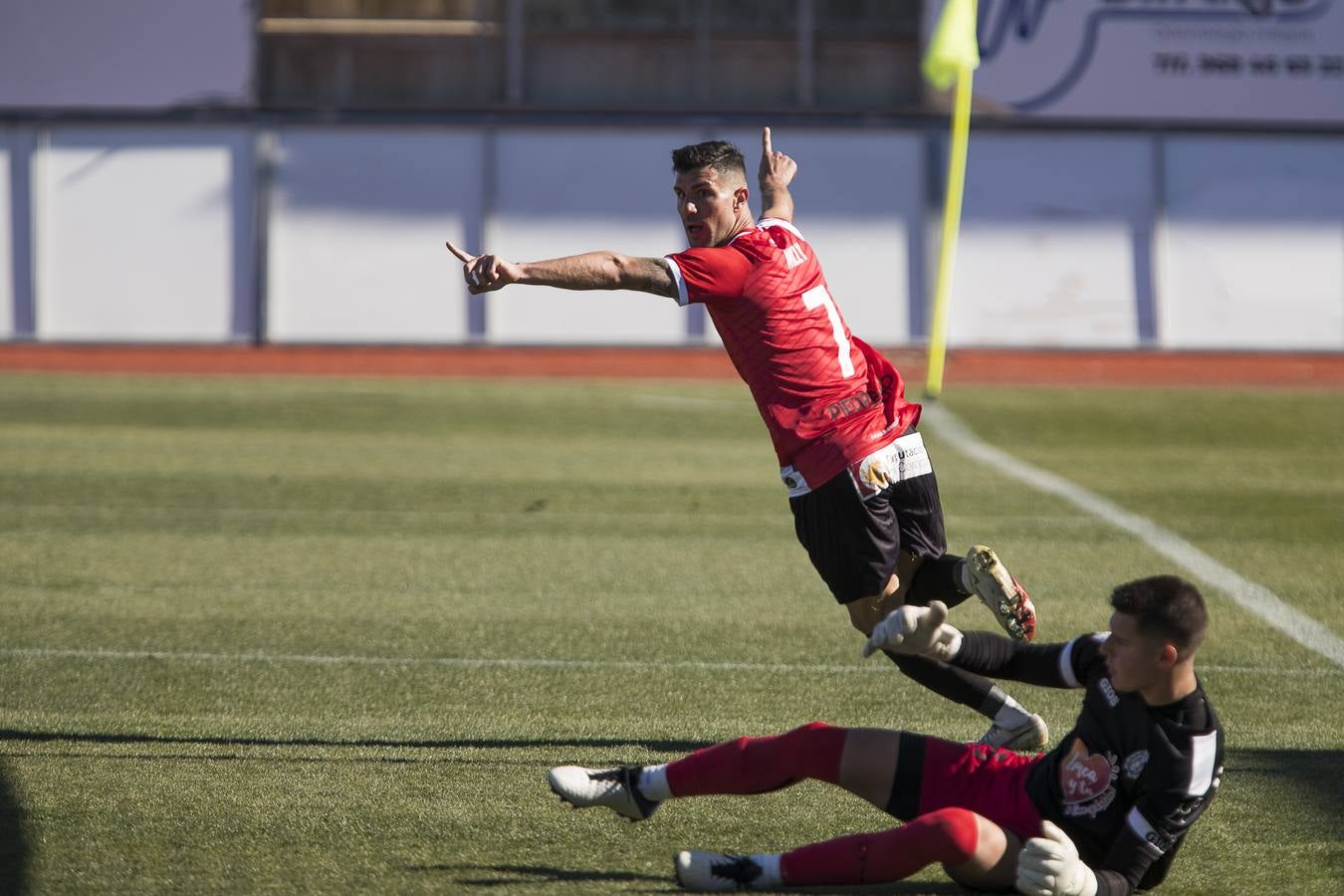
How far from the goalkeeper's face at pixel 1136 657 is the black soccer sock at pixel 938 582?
1.57 m

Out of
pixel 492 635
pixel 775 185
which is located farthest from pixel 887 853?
pixel 492 635

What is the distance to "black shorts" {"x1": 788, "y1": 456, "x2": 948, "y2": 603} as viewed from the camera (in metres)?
5.63

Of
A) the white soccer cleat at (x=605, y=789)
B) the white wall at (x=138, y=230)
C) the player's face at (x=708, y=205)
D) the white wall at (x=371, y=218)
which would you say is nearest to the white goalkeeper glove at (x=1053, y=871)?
the white soccer cleat at (x=605, y=789)

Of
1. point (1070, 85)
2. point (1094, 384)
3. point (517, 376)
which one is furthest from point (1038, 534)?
point (1070, 85)

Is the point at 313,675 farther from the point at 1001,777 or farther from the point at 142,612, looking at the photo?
the point at 1001,777

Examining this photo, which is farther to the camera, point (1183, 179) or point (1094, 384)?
point (1183, 179)

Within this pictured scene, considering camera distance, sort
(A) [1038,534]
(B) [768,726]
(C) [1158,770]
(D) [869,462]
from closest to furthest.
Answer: (C) [1158,770] < (D) [869,462] < (B) [768,726] < (A) [1038,534]

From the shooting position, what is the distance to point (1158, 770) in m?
4.09

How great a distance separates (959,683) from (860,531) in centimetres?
Answer: 62

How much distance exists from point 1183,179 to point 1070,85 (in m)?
2.34

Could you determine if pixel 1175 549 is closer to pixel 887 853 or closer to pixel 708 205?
pixel 708 205

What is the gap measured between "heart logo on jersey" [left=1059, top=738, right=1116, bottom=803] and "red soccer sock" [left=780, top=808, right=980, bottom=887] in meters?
0.29

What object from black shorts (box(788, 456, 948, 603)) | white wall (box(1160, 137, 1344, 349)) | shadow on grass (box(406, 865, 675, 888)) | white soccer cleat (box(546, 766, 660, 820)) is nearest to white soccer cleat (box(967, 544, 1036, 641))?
black shorts (box(788, 456, 948, 603))

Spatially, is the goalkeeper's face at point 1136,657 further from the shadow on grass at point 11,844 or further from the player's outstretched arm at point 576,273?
the shadow on grass at point 11,844
